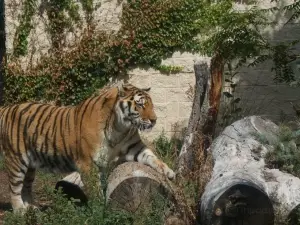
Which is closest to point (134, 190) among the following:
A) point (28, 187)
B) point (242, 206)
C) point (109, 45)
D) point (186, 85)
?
point (242, 206)

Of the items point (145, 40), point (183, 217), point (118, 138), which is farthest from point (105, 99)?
point (145, 40)

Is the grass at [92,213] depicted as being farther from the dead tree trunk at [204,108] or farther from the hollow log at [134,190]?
the dead tree trunk at [204,108]

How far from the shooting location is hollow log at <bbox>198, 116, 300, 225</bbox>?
668cm

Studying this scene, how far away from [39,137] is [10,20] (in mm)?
3940

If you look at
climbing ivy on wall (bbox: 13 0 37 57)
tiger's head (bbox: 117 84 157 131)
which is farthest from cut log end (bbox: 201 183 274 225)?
climbing ivy on wall (bbox: 13 0 37 57)

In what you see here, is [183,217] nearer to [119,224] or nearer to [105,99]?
[119,224]

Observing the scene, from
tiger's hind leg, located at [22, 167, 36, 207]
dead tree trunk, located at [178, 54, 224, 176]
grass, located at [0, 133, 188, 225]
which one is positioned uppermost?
dead tree trunk, located at [178, 54, 224, 176]

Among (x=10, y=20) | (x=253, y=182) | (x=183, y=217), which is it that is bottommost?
(x=183, y=217)

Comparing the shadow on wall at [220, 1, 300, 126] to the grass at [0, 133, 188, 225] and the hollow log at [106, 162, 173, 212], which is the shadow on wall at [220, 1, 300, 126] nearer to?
the hollow log at [106, 162, 173, 212]

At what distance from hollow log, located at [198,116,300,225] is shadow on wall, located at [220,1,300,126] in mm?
3414

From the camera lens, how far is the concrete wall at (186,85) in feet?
37.8

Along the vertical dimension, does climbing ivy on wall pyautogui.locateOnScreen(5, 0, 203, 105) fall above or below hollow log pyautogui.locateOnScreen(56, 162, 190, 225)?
above

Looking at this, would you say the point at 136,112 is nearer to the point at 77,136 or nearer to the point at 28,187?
the point at 77,136

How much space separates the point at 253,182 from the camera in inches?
273
